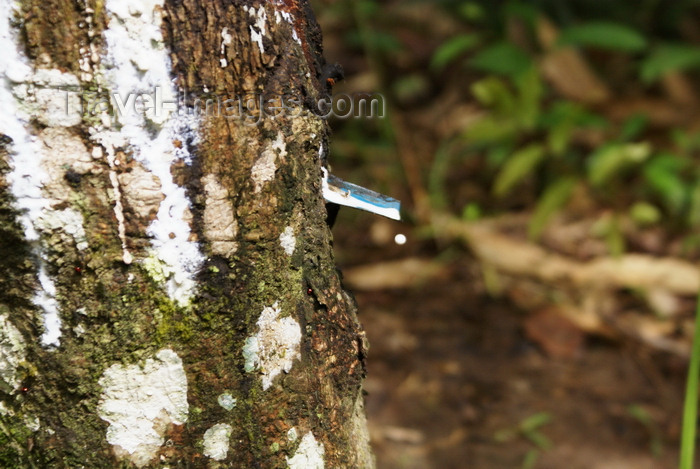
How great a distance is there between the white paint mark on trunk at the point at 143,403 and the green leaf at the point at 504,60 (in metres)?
2.39

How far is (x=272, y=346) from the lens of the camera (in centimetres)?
75

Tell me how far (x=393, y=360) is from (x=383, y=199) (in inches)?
65.7

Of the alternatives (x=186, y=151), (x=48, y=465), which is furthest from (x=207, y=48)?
(x=48, y=465)

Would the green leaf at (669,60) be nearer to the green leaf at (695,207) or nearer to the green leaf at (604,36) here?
the green leaf at (604,36)

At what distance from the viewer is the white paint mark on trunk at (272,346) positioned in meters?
0.75

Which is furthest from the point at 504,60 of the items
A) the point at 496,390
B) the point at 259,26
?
the point at 259,26

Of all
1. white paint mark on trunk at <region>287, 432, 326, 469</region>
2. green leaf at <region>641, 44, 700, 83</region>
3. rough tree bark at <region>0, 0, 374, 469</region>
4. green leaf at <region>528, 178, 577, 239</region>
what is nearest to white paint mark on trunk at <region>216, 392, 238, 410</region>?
rough tree bark at <region>0, 0, 374, 469</region>

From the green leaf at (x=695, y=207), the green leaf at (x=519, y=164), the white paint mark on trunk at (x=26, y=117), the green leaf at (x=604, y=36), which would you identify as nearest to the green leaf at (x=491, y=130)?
the green leaf at (x=519, y=164)

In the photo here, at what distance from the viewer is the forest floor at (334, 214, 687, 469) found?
1977 mm

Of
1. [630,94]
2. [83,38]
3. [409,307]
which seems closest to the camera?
[83,38]

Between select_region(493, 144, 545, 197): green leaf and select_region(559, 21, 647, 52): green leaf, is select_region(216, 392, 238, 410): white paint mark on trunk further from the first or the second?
select_region(559, 21, 647, 52): green leaf

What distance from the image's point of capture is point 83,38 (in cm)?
63

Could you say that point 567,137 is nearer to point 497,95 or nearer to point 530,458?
point 497,95

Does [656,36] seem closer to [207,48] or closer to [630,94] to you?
[630,94]
